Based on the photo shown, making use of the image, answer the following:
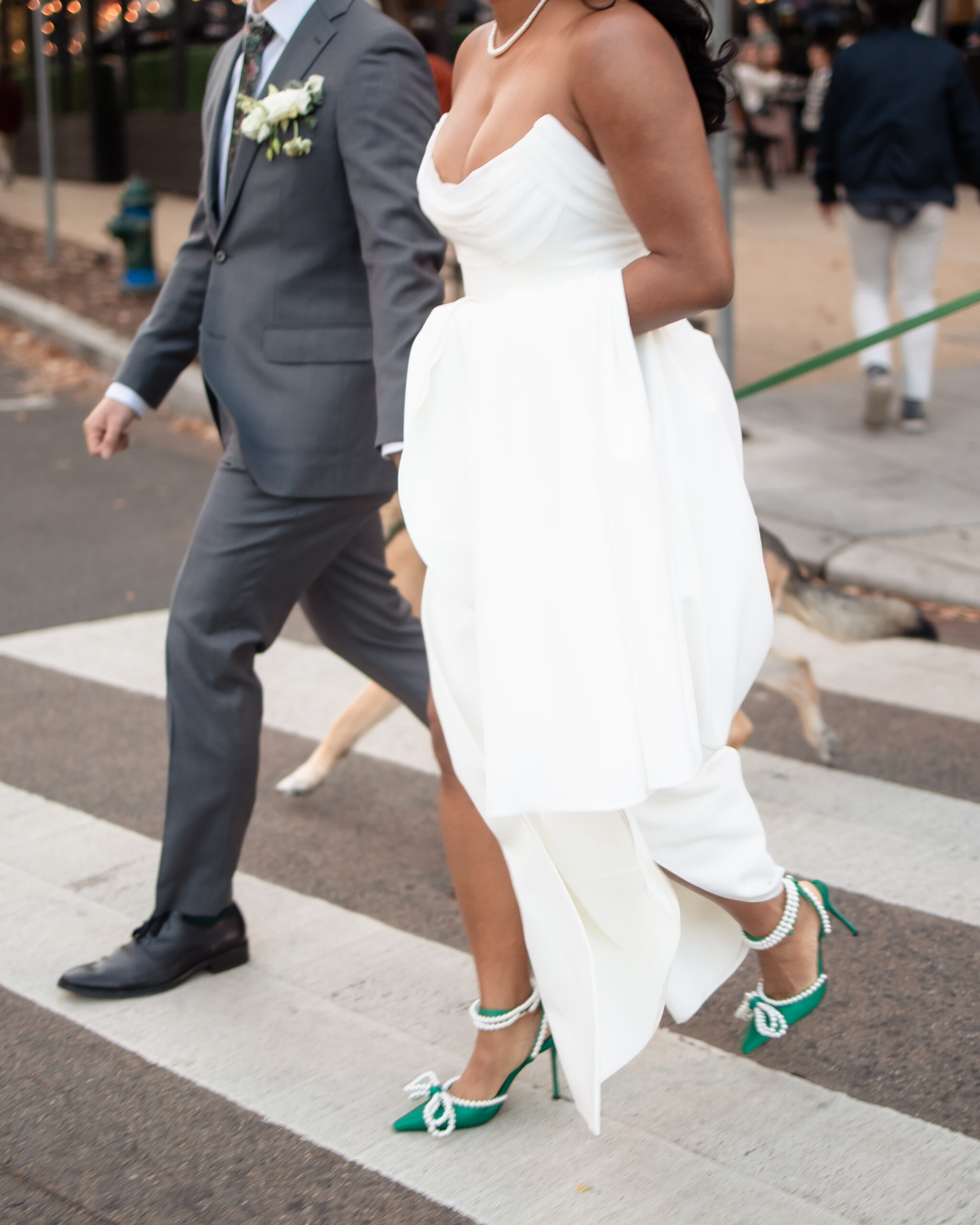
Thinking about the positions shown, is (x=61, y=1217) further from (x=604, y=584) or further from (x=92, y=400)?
(x=92, y=400)

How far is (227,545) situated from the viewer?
3014 mm

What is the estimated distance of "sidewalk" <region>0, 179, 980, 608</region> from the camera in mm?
6426

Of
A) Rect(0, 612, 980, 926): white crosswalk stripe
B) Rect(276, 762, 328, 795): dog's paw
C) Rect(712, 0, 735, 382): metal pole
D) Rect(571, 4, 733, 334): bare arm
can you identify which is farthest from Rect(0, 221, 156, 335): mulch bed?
Rect(571, 4, 733, 334): bare arm

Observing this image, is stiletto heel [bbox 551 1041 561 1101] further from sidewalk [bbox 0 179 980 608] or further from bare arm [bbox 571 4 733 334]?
sidewalk [bbox 0 179 980 608]

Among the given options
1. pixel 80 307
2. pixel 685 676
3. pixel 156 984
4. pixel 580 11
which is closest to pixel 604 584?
pixel 685 676

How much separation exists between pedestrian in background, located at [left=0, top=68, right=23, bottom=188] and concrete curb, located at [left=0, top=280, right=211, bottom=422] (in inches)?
387

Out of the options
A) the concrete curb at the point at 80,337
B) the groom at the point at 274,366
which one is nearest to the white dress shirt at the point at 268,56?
the groom at the point at 274,366

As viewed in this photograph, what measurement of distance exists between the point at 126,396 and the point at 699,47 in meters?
1.62

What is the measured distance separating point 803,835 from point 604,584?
199cm

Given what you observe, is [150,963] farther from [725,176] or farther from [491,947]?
[725,176]

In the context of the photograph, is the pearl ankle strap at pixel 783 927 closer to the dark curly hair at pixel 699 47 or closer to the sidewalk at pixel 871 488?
the dark curly hair at pixel 699 47

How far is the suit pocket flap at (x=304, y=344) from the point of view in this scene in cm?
303

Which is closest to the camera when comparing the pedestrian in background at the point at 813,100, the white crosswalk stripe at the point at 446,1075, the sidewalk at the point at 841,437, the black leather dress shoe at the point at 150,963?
the white crosswalk stripe at the point at 446,1075

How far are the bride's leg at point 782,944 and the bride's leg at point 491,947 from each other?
35cm
